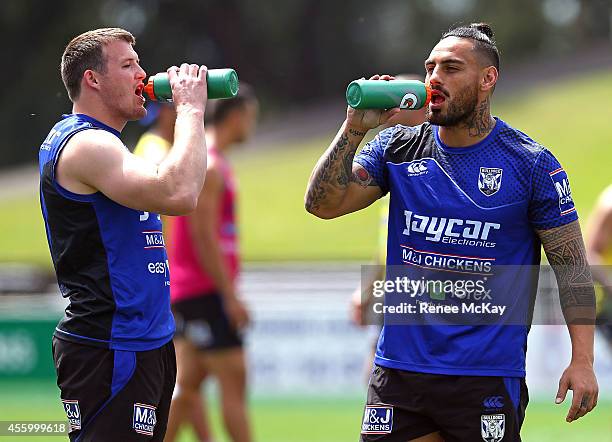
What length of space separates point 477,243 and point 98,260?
1.43 meters

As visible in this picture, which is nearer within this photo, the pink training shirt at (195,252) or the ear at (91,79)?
the ear at (91,79)

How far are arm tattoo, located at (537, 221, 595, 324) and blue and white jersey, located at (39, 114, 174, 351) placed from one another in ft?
4.98

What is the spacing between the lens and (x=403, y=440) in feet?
14.1

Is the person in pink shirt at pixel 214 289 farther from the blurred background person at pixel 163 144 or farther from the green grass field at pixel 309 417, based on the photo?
the green grass field at pixel 309 417

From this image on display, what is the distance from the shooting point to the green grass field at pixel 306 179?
796 inches

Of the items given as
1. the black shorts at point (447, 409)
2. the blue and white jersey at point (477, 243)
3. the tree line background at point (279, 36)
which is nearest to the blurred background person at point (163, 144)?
the blue and white jersey at point (477, 243)

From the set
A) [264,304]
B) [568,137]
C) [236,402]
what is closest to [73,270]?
[236,402]

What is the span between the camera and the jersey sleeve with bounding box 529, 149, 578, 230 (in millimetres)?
4219

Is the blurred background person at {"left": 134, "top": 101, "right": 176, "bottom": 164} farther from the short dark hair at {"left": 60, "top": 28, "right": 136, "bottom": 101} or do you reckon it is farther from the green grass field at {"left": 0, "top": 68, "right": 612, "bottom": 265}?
the green grass field at {"left": 0, "top": 68, "right": 612, "bottom": 265}

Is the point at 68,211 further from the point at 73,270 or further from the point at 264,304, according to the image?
the point at 264,304

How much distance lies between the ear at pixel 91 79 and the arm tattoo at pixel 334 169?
2.96ft

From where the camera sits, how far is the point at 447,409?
428cm

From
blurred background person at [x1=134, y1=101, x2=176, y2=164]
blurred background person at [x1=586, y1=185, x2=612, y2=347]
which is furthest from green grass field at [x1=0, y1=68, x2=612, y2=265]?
blurred background person at [x1=586, y1=185, x2=612, y2=347]

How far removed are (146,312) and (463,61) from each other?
60.7 inches
